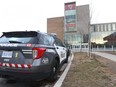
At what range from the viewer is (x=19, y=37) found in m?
7.80

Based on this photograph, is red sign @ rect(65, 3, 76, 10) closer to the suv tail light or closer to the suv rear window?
the suv rear window

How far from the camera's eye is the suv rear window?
7.58 m

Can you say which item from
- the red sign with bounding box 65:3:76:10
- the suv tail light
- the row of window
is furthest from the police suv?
the row of window

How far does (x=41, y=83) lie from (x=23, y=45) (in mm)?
1893

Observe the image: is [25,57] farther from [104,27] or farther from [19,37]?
[104,27]

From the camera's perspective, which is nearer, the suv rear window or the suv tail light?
the suv tail light

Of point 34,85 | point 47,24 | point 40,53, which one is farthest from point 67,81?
point 47,24

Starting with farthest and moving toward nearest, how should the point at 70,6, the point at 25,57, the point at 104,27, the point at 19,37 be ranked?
the point at 104,27, the point at 70,6, the point at 19,37, the point at 25,57

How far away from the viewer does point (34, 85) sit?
321 inches

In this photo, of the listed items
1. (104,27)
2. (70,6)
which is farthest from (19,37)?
Result: (104,27)

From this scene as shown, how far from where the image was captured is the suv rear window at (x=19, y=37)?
24.9 ft

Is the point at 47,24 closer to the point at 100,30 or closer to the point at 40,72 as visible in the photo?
the point at 100,30

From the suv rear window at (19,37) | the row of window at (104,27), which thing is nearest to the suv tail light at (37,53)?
the suv rear window at (19,37)

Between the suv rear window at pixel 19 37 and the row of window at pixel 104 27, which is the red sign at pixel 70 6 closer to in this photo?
the row of window at pixel 104 27
